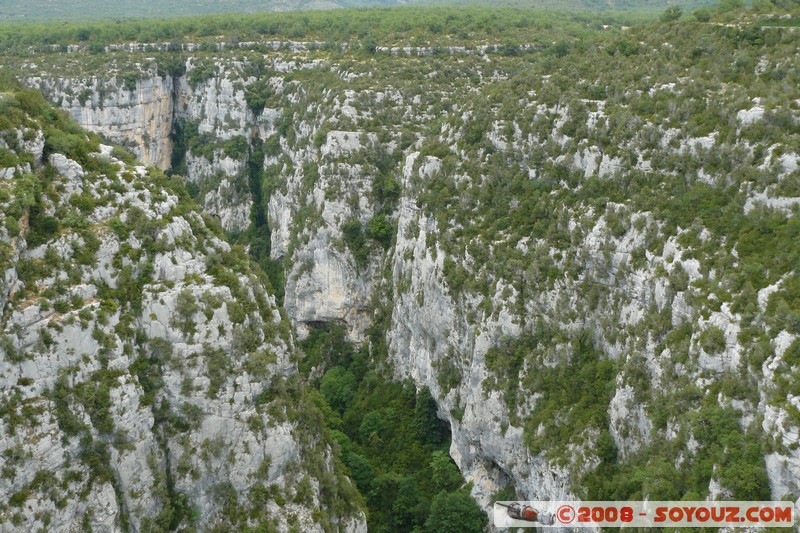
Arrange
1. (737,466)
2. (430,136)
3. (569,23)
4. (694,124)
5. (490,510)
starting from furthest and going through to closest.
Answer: (569,23) < (430,136) < (490,510) < (694,124) < (737,466)

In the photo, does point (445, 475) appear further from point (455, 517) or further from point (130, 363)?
point (130, 363)

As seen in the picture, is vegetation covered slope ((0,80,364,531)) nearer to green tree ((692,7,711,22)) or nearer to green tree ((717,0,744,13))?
green tree ((692,7,711,22))

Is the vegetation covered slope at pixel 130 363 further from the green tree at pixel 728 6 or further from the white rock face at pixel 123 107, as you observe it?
the white rock face at pixel 123 107

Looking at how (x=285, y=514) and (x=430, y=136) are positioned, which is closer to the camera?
(x=285, y=514)

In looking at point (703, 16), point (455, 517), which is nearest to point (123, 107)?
point (703, 16)

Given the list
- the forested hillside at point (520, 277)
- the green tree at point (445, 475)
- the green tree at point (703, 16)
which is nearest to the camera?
the forested hillside at point (520, 277)

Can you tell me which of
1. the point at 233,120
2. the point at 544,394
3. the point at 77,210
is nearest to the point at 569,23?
the point at 233,120

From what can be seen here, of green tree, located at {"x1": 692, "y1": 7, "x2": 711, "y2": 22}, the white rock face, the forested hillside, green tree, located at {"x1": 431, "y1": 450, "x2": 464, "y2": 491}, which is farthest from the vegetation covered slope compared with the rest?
the white rock face

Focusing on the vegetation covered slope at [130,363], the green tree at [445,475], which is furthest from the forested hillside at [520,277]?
the vegetation covered slope at [130,363]

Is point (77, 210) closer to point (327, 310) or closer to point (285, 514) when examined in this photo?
point (285, 514)
